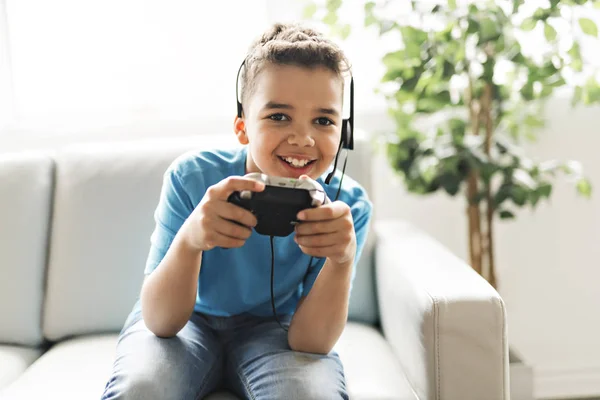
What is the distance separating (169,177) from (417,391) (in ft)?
1.92

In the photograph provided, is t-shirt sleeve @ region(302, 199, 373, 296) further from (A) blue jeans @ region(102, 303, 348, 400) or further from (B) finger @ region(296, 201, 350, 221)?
(B) finger @ region(296, 201, 350, 221)

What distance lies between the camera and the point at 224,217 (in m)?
1.00

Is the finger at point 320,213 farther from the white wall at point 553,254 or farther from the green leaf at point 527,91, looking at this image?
the white wall at point 553,254

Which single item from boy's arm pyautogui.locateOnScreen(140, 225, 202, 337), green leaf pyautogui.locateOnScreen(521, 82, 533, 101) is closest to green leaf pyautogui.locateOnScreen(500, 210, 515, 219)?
green leaf pyautogui.locateOnScreen(521, 82, 533, 101)

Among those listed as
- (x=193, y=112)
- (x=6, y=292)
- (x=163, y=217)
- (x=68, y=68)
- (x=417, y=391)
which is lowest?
(x=417, y=391)

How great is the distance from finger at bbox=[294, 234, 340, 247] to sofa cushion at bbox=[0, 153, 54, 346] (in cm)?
82

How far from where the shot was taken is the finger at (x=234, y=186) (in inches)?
38.1

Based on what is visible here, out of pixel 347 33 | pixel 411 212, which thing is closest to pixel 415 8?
pixel 347 33

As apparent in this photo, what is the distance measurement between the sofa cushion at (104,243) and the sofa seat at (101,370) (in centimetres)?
6

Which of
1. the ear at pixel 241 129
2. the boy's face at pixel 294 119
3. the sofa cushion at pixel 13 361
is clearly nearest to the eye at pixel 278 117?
the boy's face at pixel 294 119

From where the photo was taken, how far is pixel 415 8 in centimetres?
168

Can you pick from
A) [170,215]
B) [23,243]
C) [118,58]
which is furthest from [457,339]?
[118,58]

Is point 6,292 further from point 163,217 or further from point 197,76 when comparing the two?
point 197,76

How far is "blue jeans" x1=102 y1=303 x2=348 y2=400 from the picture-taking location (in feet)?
3.40
